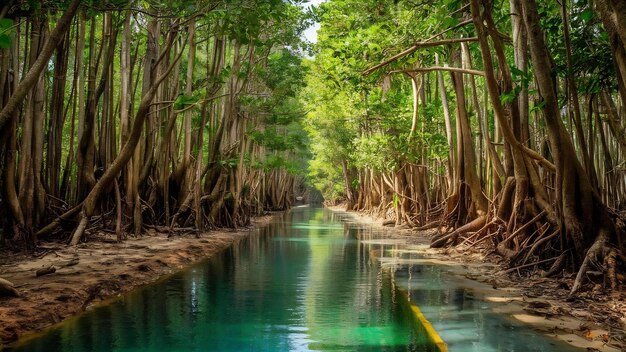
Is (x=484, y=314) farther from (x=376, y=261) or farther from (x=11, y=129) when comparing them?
(x=11, y=129)

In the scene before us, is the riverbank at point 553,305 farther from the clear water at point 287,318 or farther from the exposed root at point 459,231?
the exposed root at point 459,231

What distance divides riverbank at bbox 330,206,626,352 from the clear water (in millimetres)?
320

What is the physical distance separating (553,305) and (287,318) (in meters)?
3.37

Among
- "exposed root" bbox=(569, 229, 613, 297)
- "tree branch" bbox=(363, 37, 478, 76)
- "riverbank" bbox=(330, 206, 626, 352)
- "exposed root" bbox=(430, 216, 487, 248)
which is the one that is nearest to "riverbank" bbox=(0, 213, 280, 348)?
"riverbank" bbox=(330, 206, 626, 352)

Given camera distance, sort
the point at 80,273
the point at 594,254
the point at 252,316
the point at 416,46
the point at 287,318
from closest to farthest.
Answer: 1. the point at 287,318
2. the point at 252,316
3. the point at 594,254
4. the point at 80,273
5. the point at 416,46

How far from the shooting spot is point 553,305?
7.61 metres

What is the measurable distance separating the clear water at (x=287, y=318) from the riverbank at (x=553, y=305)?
12.6 inches

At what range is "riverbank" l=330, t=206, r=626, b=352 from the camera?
606cm

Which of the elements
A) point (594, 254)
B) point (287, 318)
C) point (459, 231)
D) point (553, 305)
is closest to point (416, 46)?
point (594, 254)

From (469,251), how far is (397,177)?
43.3 ft

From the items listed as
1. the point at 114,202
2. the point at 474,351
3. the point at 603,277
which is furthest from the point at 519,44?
the point at 114,202

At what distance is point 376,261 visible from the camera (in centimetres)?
1323

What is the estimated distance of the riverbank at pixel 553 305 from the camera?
606 cm

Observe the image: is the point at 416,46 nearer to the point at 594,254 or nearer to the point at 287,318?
the point at 594,254
